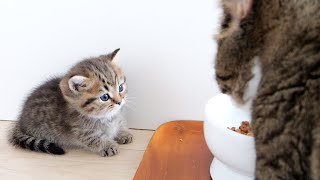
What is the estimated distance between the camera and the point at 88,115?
121cm

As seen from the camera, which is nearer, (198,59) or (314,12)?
(314,12)

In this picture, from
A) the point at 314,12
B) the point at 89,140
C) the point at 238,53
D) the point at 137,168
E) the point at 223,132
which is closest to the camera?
the point at 314,12

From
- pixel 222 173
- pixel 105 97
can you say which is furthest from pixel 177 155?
A: pixel 105 97

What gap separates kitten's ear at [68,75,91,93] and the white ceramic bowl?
1.24 feet

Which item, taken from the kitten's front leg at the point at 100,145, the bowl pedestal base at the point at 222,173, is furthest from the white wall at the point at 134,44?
the bowl pedestal base at the point at 222,173

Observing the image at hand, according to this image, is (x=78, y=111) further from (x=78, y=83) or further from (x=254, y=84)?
(x=254, y=84)

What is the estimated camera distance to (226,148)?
92cm

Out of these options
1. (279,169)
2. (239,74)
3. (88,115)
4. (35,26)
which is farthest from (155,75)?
(279,169)

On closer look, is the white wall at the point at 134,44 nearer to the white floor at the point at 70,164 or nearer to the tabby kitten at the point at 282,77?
the white floor at the point at 70,164

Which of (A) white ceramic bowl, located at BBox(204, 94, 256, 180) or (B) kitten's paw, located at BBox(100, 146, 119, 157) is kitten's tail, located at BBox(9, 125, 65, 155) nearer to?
(B) kitten's paw, located at BBox(100, 146, 119, 157)

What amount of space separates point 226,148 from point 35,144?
0.63m

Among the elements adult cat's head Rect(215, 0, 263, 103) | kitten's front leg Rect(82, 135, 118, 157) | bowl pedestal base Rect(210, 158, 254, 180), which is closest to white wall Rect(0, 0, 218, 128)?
kitten's front leg Rect(82, 135, 118, 157)

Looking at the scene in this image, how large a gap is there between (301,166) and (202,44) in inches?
26.0

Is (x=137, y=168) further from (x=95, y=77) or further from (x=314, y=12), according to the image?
(x=314, y=12)
